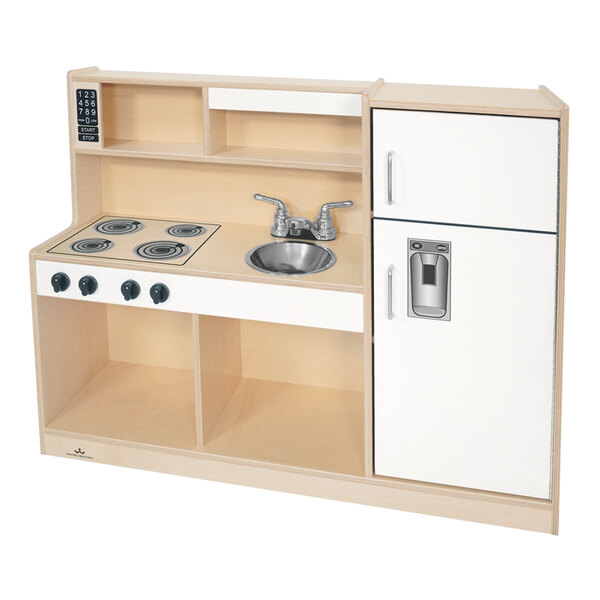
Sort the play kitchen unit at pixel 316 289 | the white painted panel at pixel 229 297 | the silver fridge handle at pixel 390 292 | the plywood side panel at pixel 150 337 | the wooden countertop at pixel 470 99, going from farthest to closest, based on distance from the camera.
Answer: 1. the plywood side panel at pixel 150 337
2. the white painted panel at pixel 229 297
3. the silver fridge handle at pixel 390 292
4. the play kitchen unit at pixel 316 289
5. the wooden countertop at pixel 470 99

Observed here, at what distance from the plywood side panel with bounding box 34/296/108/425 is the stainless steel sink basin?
95cm

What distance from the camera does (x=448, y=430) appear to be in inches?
161

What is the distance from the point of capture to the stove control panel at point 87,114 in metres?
4.57

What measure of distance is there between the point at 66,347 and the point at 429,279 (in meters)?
1.79

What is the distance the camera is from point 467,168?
379cm

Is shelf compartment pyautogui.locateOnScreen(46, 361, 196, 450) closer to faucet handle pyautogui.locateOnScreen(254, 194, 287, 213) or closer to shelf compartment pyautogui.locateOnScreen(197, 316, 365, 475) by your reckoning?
shelf compartment pyautogui.locateOnScreen(197, 316, 365, 475)

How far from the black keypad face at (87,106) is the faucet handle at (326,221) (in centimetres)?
106

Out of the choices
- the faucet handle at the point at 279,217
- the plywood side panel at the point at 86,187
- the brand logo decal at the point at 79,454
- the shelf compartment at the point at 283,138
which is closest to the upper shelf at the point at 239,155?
the shelf compartment at the point at 283,138

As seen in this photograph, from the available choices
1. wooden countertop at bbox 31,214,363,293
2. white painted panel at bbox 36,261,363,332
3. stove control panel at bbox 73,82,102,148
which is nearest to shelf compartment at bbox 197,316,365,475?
white painted panel at bbox 36,261,363,332

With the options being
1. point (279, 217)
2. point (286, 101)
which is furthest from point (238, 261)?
point (286, 101)

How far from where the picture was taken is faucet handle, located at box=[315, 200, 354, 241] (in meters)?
4.48

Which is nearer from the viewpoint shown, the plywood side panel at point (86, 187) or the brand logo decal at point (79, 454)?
the brand logo decal at point (79, 454)

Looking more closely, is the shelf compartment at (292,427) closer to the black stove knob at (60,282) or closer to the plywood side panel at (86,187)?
the black stove knob at (60,282)

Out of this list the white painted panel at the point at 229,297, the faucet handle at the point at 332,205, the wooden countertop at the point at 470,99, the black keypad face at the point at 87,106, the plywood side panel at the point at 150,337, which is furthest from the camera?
the plywood side panel at the point at 150,337
